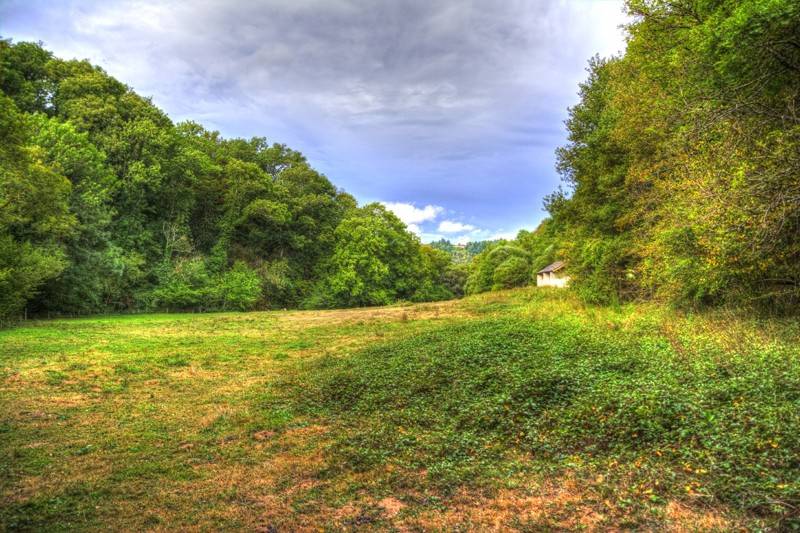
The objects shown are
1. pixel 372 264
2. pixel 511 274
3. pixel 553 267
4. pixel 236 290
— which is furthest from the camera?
pixel 511 274

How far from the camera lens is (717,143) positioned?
927cm

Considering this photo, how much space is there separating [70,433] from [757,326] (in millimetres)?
14368

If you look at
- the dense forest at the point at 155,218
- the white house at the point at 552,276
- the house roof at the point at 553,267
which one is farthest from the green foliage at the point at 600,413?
the house roof at the point at 553,267

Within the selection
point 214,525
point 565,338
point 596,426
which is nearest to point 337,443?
point 214,525

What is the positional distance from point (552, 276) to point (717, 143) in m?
37.7

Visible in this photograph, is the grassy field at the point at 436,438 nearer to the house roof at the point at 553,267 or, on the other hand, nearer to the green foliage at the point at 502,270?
the house roof at the point at 553,267

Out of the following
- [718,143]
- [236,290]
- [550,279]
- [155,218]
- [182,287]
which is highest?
[155,218]

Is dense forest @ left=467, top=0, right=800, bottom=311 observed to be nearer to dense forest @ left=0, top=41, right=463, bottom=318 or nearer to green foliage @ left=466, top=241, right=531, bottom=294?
dense forest @ left=0, top=41, right=463, bottom=318

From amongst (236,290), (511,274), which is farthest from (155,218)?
(511,274)

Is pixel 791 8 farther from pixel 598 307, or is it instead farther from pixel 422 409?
pixel 598 307

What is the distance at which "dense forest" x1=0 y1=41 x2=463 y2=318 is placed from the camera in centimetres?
2194

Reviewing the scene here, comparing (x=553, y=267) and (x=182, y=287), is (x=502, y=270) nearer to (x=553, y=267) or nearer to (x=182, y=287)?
(x=553, y=267)

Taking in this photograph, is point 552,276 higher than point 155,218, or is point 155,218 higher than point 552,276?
point 155,218

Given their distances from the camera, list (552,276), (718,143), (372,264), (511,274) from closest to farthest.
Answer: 1. (718,143)
2. (552,276)
3. (372,264)
4. (511,274)
